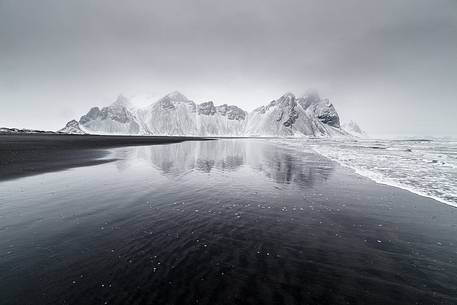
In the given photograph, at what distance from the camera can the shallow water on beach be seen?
6.57m

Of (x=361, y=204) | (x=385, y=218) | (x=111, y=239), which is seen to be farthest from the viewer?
(x=361, y=204)

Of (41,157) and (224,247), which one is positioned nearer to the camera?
(224,247)

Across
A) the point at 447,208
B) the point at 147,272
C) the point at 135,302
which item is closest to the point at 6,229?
the point at 147,272

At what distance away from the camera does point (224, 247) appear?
922cm

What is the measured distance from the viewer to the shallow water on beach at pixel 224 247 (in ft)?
21.5

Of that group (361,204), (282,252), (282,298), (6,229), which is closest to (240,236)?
(282,252)

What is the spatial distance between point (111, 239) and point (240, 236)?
5.70 m

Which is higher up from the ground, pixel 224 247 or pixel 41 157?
pixel 41 157

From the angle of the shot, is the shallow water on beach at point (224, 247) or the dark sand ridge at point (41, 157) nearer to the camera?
the shallow water on beach at point (224, 247)

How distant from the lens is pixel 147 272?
740 cm

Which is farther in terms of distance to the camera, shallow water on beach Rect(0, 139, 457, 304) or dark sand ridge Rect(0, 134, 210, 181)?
dark sand ridge Rect(0, 134, 210, 181)

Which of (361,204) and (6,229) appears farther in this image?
(361,204)

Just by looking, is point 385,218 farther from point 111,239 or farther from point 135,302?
point 111,239

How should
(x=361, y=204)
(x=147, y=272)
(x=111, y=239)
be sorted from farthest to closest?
(x=361, y=204) → (x=111, y=239) → (x=147, y=272)
